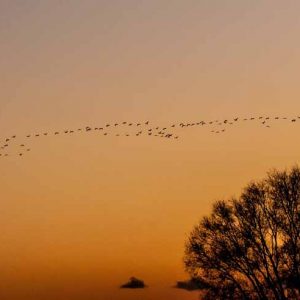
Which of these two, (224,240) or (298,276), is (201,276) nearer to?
(224,240)

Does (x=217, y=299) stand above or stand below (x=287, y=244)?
below

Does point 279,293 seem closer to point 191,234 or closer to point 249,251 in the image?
point 249,251

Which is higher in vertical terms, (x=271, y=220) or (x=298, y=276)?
(x=271, y=220)

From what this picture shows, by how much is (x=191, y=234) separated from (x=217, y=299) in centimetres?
561

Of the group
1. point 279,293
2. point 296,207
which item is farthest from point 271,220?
point 279,293

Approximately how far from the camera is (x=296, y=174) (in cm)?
4769

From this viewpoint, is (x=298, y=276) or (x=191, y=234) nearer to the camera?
(x=298, y=276)

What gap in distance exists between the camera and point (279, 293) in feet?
156

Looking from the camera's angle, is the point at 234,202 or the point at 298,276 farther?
the point at 234,202

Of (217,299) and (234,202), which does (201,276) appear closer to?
(217,299)

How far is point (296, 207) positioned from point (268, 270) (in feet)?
17.2

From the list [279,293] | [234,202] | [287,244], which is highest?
[234,202]

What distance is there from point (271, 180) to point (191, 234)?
814 centimetres

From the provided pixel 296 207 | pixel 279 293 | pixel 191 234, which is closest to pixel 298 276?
pixel 279 293
